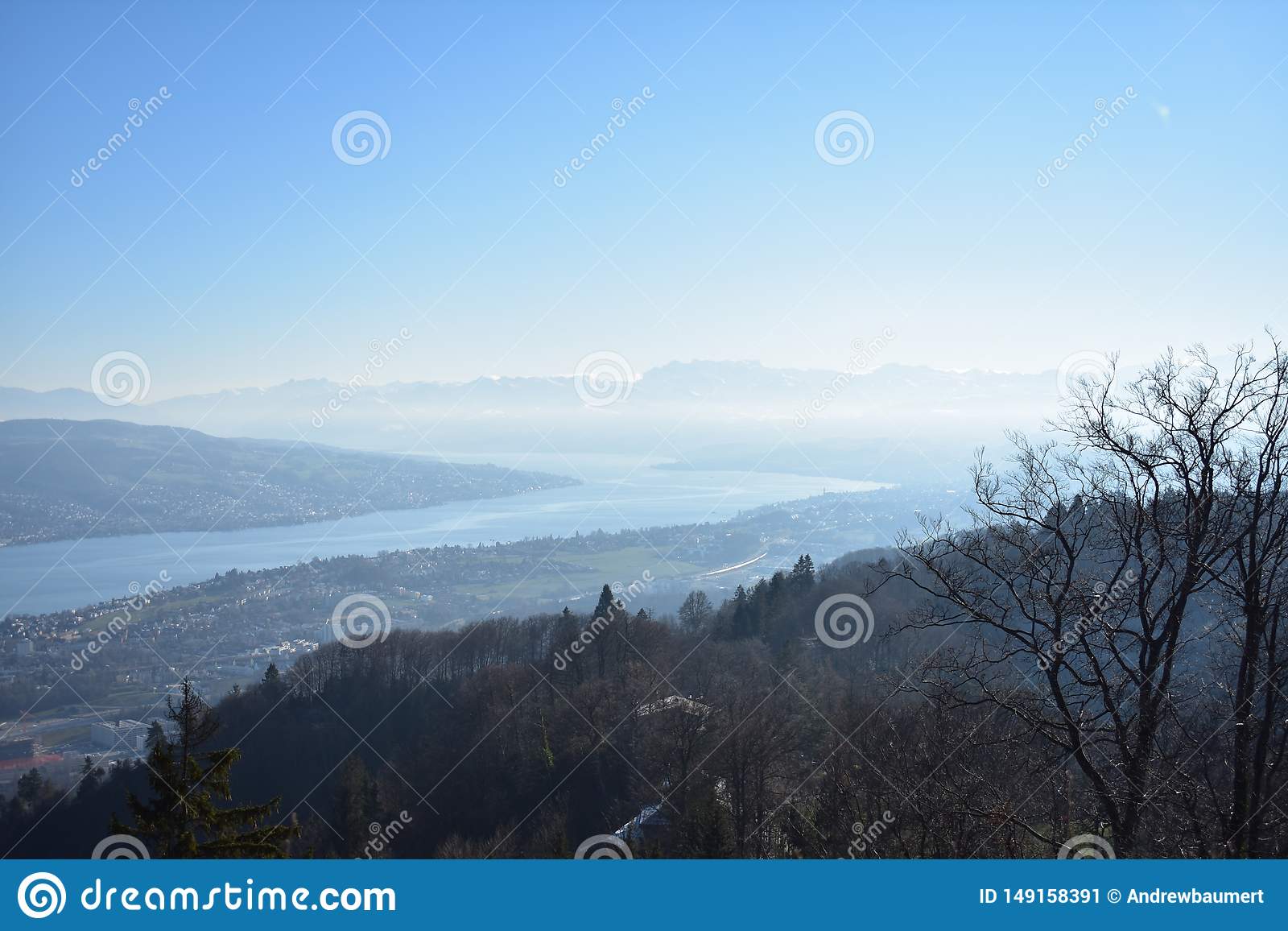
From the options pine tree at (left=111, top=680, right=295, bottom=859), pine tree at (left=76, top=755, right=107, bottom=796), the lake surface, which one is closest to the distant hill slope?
the lake surface

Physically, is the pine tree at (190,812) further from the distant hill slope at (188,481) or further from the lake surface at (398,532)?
the distant hill slope at (188,481)

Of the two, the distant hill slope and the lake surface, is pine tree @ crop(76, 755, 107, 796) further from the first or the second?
the distant hill slope

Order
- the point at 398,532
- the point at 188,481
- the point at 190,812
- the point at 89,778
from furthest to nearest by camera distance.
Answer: the point at 188,481 → the point at 398,532 → the point at 89,778 → the point at 190,812

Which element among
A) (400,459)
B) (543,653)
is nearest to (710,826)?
(543,653)

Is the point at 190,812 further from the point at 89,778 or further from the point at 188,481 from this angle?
the point at 188,481

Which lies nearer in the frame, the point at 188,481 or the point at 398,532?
the point at 398,532

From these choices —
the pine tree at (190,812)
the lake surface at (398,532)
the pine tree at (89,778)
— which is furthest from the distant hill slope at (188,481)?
the pine tree at (190,812)

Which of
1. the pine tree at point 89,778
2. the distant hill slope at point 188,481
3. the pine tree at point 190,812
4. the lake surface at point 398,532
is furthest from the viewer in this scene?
the distant hill slope at point 188,481

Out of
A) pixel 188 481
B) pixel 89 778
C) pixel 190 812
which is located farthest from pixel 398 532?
pixel 190 812
